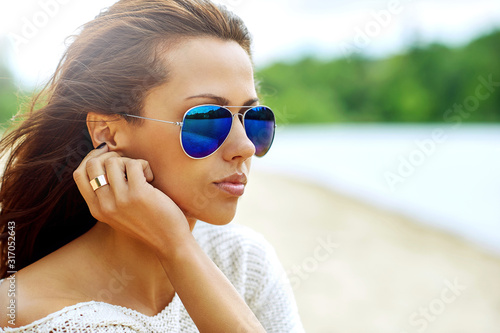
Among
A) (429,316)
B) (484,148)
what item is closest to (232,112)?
(429,316)

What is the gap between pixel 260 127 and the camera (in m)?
2.33

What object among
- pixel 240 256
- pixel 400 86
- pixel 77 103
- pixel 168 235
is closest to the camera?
pixel 168 235

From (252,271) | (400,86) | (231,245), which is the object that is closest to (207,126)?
(231,245)

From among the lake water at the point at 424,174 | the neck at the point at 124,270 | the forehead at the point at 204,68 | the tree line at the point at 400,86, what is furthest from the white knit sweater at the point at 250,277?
the tree line at the point at 400,86

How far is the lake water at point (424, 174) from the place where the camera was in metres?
12.2

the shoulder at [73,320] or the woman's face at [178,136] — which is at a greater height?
the woman's face at [178,136]

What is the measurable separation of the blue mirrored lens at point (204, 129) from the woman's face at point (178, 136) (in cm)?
3

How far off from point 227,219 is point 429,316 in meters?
5.96

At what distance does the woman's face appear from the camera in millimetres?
2086

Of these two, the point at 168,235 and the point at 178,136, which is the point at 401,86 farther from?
the point at 168,235

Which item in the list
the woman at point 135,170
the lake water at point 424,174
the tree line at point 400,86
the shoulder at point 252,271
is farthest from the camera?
the tree line at point 400,86

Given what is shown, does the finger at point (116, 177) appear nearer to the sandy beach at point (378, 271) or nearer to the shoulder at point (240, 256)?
the shoulder at point (240, 256)

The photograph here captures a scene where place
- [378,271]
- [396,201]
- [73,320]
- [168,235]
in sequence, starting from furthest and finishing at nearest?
[396,201]
[378,271]
[168,235]
[73,320]

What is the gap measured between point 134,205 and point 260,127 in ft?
2.40
